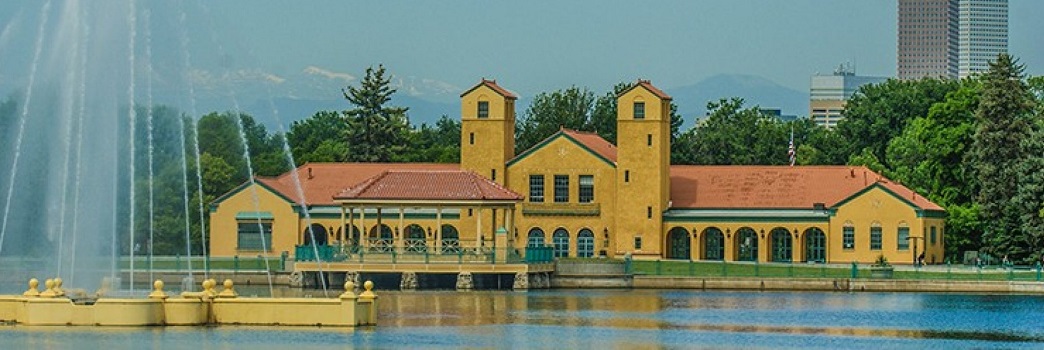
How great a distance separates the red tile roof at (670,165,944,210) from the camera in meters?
110

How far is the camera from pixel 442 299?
278 ft

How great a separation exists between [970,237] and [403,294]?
35012 millimetres

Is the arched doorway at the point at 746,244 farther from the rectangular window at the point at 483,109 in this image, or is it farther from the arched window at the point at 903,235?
the rectangular window at the point at 483,109

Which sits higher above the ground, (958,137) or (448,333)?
(958,137)

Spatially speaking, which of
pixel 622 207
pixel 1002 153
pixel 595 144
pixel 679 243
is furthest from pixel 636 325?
pixel 1002 153

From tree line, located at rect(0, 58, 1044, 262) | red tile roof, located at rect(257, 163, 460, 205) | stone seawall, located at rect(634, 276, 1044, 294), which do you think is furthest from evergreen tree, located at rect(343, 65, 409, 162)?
stone seawall, located at rect(634, 276, 1044, 294)

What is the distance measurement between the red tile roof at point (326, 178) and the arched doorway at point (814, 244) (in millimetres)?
17108

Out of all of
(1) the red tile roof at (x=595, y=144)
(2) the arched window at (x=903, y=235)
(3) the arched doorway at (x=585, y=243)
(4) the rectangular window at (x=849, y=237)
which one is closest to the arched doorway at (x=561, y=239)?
(3) the arched doorway at (x=585, y=243)

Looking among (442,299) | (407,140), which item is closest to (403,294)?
(442,299)

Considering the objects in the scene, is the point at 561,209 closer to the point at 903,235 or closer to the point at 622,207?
the point at 622,207

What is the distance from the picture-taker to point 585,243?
112 m

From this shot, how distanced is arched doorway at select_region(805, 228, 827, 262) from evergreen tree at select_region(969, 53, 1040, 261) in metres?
7.44

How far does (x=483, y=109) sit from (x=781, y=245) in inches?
588

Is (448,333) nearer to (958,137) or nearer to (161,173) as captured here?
(161,173)
